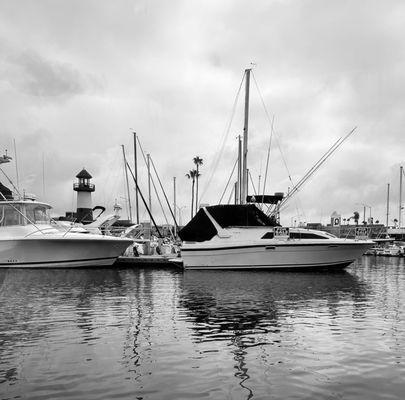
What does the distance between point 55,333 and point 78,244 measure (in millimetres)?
22393

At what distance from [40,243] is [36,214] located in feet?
10.1

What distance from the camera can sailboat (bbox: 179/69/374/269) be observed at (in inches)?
1273

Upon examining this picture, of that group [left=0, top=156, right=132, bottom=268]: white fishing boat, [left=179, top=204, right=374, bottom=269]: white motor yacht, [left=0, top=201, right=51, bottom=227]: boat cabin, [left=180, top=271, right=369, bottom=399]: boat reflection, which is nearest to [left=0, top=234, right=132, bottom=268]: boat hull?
[left=0, top=156, right=132, bottom=268]: white fishing boat

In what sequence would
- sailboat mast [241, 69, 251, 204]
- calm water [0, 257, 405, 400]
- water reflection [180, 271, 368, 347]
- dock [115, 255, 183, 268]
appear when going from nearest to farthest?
calm water [0, 257, 405, 400]
water reflection [180, 271, 368, 347]
sailboat mast [241, 69, 251, 204]
dock [115, 255, 183, 268]

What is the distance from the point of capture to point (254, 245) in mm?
32344

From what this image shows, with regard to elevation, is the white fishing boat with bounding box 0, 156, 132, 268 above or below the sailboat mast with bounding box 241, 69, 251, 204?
below

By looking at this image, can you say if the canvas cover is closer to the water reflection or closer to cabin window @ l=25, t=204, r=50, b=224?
the water reflection

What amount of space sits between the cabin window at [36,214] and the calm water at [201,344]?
14.5 m

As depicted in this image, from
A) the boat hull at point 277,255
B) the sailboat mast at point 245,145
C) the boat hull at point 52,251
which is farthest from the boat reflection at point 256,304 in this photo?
the boat hull at point 52,251

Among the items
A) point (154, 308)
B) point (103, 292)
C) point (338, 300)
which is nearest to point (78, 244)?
point (103, 292)

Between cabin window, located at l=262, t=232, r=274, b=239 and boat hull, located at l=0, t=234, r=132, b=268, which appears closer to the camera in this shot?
cabin window, located at l=262, t=232, r=274, b=239

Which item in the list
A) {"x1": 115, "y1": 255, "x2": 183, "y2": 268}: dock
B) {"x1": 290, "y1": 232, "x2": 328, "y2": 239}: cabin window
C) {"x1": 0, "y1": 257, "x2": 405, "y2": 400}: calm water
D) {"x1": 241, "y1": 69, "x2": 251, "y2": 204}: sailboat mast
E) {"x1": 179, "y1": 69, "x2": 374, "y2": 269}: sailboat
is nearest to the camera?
{"x1": 0, "y1": 257, "x2": 405, "y2": 400}: calm water

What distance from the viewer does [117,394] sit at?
767 cm

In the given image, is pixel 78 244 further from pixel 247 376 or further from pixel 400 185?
pixel 400 185
